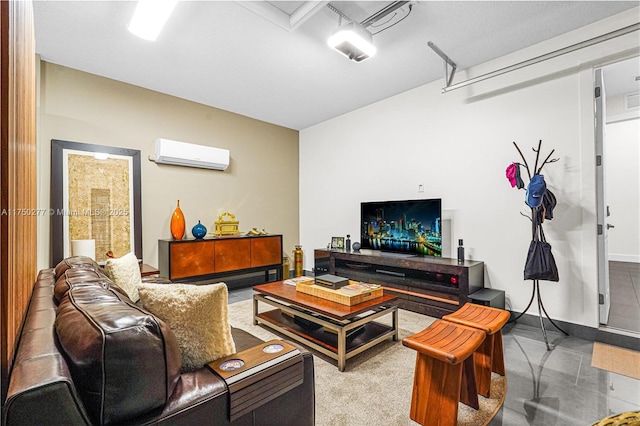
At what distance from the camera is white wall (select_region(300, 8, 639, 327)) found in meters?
2.83

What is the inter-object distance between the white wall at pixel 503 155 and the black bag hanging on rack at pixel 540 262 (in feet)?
1.32

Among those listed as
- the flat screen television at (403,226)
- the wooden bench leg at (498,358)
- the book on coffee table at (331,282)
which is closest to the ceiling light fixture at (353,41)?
the flat screen television at (403,226)

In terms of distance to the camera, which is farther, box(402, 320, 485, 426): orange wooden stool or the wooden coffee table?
the wooden coffee table

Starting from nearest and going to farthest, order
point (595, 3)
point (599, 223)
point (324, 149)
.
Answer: point (595, 3) → point (599, 223) → point (324, 149)

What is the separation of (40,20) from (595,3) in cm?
484

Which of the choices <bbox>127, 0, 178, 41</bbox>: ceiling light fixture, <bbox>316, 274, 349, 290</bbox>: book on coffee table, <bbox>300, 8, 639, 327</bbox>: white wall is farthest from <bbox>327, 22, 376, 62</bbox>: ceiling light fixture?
<bbox>316, 274, 349, 290</bbox>: book on coffee table

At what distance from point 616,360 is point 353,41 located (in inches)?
133

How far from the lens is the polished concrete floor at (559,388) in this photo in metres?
1.70

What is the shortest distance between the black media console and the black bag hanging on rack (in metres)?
0.56

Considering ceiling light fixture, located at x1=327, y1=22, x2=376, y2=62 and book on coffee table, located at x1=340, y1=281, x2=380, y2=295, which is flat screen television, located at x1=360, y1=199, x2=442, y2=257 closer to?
book on coffee table, located at x1=340, y1=281, x2=380, y2=295

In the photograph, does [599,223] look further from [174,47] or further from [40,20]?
[40,20]

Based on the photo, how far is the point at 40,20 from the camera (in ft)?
8.68

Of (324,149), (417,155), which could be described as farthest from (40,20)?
(417,155)

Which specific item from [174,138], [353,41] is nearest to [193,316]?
[353,41]
